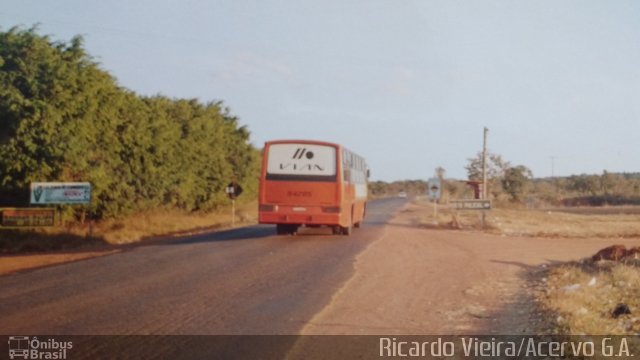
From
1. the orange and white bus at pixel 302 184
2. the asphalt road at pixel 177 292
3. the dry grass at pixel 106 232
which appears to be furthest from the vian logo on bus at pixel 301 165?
the dry grass at pixel 106 232

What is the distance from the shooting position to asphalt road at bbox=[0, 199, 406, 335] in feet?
31.6

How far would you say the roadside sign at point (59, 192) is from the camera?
950 inches

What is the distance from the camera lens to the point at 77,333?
8.97m

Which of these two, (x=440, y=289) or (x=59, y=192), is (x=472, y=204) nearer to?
(x=59, y=192)

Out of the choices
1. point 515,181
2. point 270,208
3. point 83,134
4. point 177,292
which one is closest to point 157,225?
point 83,134

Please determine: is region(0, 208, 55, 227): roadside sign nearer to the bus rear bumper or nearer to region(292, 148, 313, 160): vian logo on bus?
the bus rear bumper

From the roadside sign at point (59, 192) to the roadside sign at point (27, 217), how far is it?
0.66 metres

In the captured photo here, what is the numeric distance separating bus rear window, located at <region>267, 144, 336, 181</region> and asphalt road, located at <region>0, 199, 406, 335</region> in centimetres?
475

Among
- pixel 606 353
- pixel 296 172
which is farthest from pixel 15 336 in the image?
pixel 296 172

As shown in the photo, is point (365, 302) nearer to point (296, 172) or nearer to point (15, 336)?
point (15, 336)

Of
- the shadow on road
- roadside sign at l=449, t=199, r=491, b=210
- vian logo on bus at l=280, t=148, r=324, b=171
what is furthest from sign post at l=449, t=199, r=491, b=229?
the shadow on road

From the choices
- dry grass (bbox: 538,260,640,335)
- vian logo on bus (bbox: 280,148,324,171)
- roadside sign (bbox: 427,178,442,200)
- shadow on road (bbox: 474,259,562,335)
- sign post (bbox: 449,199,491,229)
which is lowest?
shadow on road (bbox: 474,259,562,335)

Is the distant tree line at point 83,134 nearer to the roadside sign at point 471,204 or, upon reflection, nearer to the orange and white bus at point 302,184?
the orange and white bus at point 302,184

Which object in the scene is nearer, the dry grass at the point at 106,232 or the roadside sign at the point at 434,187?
the dry grass at the point at 106,232
